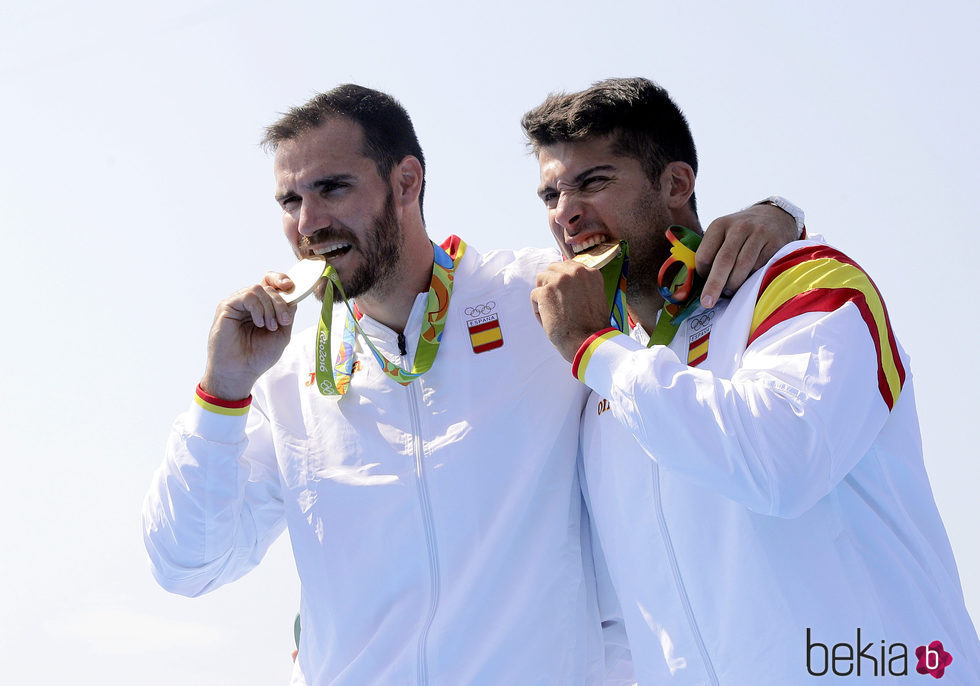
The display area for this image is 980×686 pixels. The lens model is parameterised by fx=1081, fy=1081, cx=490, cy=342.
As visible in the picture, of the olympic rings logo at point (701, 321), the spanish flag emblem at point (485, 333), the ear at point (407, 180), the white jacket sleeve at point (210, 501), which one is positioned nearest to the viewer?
the olympic rings logo at point (701, 321)

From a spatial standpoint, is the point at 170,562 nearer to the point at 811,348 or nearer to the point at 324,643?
the point at 324,643

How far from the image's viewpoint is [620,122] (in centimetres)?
427

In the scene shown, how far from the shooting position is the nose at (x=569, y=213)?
164 inches

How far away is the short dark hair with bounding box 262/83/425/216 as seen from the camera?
4598 millimetres

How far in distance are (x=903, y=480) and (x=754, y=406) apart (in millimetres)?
629

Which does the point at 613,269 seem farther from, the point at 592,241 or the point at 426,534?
the point at 426,534

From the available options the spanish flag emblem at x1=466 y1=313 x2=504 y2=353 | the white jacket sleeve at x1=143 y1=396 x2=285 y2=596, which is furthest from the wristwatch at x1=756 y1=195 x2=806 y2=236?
the white jacket sleeve at x1=143 y1=396 x2=285 y2=596

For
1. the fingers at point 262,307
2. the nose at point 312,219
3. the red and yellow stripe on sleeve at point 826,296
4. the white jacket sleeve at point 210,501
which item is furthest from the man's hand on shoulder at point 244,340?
A: the red and yellow stripe on sleeve at point 826,296

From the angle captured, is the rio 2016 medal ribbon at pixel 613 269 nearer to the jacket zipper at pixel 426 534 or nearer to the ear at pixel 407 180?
the jacket zipper at pixel 426 534

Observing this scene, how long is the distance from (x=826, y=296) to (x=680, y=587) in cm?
106

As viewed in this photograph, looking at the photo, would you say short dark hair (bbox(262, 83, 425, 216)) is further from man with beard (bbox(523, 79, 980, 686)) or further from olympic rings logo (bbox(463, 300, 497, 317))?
man with beard (bbox(523, 79, 980, 686))

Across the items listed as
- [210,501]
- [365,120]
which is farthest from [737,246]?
[210,501]

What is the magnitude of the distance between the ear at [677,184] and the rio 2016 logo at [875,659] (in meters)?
1.84

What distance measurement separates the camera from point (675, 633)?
3.58m
